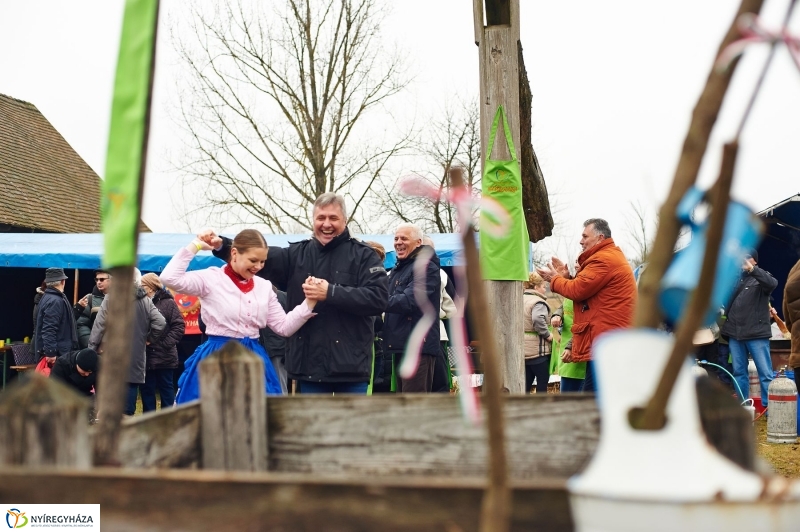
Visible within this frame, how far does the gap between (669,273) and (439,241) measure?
9.35 m

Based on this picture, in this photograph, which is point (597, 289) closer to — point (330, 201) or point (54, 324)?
point (330, 201)

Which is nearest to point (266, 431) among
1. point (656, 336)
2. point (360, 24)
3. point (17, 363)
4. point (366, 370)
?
point (656, 336)

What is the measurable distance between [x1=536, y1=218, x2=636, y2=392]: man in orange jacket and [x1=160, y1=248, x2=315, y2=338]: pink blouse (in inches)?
83.6

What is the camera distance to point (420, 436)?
1.53 meters

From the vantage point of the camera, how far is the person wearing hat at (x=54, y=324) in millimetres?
7164

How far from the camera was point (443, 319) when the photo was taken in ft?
20.0

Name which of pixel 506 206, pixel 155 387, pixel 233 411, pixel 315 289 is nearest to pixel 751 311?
pixel 506 206

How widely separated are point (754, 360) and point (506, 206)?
5.30m

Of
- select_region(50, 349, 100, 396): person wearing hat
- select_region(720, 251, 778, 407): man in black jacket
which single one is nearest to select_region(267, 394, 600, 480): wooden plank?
select_region(50, 349, 100, 396): person wearing hat

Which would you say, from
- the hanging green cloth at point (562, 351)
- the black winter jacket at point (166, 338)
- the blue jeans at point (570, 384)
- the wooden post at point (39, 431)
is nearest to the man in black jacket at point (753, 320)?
the hanging green cloth at point (562, 351)

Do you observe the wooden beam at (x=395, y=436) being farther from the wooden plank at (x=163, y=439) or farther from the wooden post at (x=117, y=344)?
the wooden post at (x=117, y=344)

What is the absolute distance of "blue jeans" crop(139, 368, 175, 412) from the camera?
24.1ft

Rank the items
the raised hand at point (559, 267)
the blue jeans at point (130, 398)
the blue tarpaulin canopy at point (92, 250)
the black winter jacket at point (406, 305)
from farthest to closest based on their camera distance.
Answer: the blue tarpaulin canopy at point (92, 250) < the blue jeans at point (130, 398) < the raised hand at point (559, 267) < the black winter jacket at point (406, 305)

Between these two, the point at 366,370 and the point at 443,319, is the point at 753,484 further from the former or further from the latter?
the point at 443,319
